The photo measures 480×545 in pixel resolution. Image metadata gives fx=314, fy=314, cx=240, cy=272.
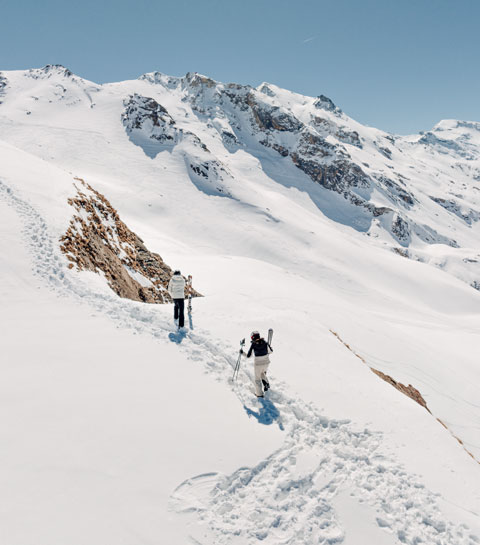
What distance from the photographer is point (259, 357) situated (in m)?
8.24

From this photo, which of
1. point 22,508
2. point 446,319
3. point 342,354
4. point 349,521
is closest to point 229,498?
point 349,521

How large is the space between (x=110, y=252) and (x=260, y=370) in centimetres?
1149

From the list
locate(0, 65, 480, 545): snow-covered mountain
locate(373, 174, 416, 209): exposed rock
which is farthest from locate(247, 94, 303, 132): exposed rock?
locate(0, 65, 480, 545): snow-covered mountain

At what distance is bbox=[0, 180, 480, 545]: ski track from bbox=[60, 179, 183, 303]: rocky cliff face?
7912 mm

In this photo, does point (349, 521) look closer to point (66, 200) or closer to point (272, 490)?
point (272, 490)

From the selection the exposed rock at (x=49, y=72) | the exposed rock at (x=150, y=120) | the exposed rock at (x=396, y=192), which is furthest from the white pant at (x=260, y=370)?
the exposed rock at (x=396, y=192)

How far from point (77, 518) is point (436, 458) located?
767 centimetres

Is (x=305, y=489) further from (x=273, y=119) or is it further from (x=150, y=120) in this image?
(x=273, y=119)

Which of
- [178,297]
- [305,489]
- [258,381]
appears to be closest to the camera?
[305,489]

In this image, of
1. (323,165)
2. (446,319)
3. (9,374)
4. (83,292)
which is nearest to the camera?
(9,374)

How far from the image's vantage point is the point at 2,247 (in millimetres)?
11453

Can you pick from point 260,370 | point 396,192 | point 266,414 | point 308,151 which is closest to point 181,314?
point 260,370

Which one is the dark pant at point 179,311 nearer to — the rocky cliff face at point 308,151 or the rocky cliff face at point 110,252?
the rocky cliff face at point 110,252

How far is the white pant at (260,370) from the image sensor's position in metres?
8.22
